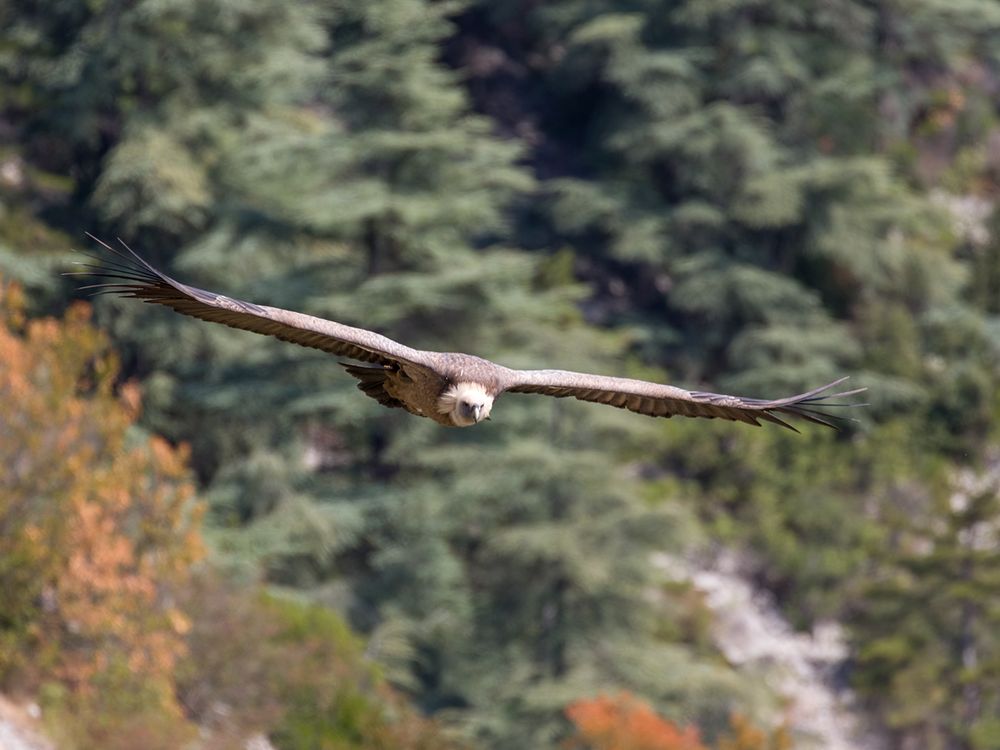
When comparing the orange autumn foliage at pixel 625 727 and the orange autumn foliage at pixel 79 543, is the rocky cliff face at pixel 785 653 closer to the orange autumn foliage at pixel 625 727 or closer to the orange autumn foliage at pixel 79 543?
the orange autumn foliage at pixel 625 727

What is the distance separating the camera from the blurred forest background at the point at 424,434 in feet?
59.8

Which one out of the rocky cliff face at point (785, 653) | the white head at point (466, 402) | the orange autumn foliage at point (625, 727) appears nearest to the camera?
the white head at point (466, 402)

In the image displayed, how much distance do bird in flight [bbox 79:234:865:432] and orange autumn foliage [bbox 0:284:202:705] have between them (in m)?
8.15

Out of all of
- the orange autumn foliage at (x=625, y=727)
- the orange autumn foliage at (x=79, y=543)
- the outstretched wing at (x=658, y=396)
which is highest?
the outstretched wing at (x=658, y=396)

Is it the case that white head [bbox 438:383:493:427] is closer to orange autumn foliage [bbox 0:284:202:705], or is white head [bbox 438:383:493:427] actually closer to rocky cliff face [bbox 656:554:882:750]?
orange autumn foliage [bbox 0:284:202:705]

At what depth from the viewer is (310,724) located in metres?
18.4

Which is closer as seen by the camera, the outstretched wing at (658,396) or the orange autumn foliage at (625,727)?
the outstretched wing at (658,396)

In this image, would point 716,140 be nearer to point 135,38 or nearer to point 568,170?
point 568,170

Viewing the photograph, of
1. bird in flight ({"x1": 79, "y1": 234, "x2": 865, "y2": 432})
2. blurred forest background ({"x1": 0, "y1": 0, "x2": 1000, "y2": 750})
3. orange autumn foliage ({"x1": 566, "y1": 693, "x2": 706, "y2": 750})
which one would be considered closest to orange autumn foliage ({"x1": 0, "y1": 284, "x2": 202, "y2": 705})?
blurred forest background ({"x1": 0, "y1": 0, "x2": 1000, "y2": 750})

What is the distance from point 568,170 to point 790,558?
28.7 feet

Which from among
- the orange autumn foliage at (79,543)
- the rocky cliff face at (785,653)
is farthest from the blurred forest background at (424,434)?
the rocky cliff face at (785,653)

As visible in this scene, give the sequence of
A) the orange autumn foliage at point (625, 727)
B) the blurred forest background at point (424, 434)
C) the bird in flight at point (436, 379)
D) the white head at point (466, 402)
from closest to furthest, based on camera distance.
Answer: the bird in flight at point (436, 379) → the white head at point (466, 402) → the blurred forest background at point (424, 434) → the orange autumn foliage at point (625, 727)

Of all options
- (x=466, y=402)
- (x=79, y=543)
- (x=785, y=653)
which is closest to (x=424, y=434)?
(x=785, y=653)

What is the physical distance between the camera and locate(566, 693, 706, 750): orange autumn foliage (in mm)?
19734
